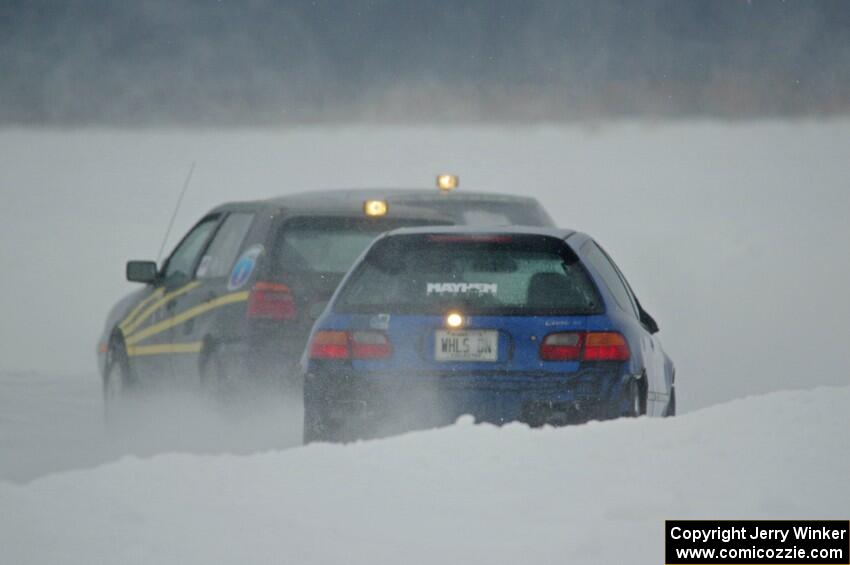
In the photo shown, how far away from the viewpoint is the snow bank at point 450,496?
802cm

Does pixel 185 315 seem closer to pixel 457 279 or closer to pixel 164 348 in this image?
pixel 164 348

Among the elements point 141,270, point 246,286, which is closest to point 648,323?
point 246,286

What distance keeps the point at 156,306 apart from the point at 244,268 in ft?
4.78

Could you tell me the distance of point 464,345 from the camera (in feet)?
33.5

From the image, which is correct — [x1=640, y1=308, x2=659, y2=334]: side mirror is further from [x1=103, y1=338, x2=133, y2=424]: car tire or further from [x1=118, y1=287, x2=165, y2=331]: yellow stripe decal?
[x1=103, y1=338, x2=133, y2=424]: car tire

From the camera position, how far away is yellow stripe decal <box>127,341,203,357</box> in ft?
43.7

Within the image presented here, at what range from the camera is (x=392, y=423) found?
402 inches

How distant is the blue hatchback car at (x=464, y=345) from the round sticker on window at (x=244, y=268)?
2.49 m

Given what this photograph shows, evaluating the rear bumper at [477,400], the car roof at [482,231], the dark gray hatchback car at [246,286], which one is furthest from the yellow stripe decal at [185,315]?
the rear bumper at [477,400]

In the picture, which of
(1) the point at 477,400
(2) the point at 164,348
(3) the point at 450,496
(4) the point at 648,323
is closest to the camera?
(3) the point at 450,496

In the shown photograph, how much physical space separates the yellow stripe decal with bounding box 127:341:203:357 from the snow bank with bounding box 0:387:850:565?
3.74 meters

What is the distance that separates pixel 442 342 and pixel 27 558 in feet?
9.13

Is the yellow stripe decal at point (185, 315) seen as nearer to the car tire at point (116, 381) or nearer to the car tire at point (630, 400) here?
the car tire at point (116, 381)

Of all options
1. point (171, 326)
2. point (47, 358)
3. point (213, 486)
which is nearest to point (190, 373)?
point (171, 326)
